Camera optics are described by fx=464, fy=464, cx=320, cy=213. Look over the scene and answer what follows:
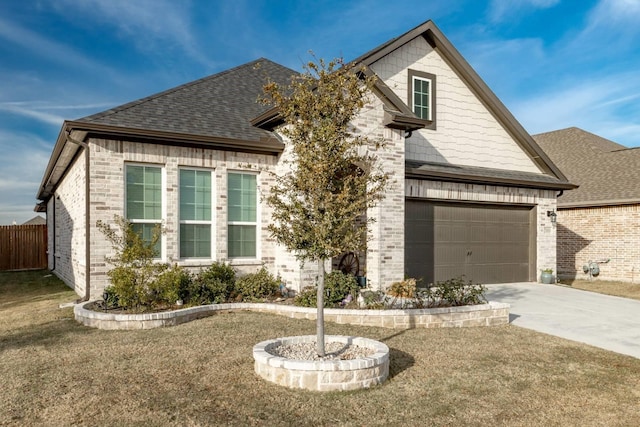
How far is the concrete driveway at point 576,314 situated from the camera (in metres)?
7.78

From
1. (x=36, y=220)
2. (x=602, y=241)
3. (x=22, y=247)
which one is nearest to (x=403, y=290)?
(x=602, y=241)

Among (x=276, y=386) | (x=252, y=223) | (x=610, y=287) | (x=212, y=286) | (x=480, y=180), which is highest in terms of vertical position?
(x=480, y=180)

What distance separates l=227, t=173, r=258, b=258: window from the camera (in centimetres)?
1048

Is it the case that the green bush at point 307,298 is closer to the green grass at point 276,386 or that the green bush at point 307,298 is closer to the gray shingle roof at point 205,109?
the green grass at point 276,386

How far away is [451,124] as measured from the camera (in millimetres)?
13742

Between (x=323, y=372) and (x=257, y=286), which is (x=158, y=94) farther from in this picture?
(x=323, y=372)

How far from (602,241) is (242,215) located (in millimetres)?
13388

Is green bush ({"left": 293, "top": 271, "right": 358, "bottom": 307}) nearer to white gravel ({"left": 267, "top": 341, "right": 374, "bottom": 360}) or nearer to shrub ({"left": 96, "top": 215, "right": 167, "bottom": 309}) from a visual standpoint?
shrub ({"left": 96, "top": 215, "right": 167, "bottom": 309})

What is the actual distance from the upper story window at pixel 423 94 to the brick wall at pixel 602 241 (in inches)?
320

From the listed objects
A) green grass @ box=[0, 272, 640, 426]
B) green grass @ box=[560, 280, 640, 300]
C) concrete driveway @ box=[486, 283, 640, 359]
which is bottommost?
green grass @ box=[560, 280, 640, 300]

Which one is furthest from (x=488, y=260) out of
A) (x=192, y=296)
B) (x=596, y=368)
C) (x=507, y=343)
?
(x=192, y=296)

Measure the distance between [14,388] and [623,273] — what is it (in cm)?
1762

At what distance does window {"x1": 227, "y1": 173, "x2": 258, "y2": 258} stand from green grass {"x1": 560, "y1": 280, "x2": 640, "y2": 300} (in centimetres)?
1021

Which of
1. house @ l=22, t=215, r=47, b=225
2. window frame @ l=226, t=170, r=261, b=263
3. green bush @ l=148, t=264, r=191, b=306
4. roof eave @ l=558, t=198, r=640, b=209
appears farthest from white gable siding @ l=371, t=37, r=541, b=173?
house @ l=22, t=215, r=47, b=225
